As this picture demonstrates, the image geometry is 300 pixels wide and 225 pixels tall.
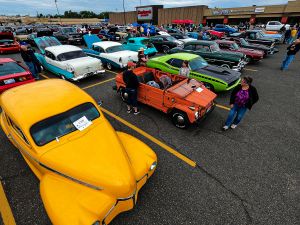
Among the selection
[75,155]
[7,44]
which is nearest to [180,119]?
[75,155]

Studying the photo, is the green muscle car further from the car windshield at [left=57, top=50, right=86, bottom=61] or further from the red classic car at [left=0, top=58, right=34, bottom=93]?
the red classic car at [left=0, top=58, right=34, bottom=93]

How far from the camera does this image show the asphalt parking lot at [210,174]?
3.25 metres

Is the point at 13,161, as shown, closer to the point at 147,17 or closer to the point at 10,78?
the point at 10,78

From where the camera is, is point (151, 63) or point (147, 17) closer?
point (151, 63)

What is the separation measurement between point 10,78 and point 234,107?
834 cm

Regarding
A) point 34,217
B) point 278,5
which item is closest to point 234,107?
point 34,217

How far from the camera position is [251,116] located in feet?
21.3

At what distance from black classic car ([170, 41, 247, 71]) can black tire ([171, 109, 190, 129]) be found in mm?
6561

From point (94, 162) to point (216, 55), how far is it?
9.95 meters

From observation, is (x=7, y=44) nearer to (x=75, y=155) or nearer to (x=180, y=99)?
(x=180, y=99)

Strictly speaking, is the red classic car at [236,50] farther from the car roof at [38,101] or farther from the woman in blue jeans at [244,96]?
the car roof at [38,101]

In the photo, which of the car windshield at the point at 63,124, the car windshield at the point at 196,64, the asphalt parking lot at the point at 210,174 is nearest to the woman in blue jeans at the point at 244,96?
the asphalt parking lot at the point at 210,174

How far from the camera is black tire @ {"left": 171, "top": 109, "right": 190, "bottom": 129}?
5.33m

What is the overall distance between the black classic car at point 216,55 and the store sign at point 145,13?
4868 centimetres
